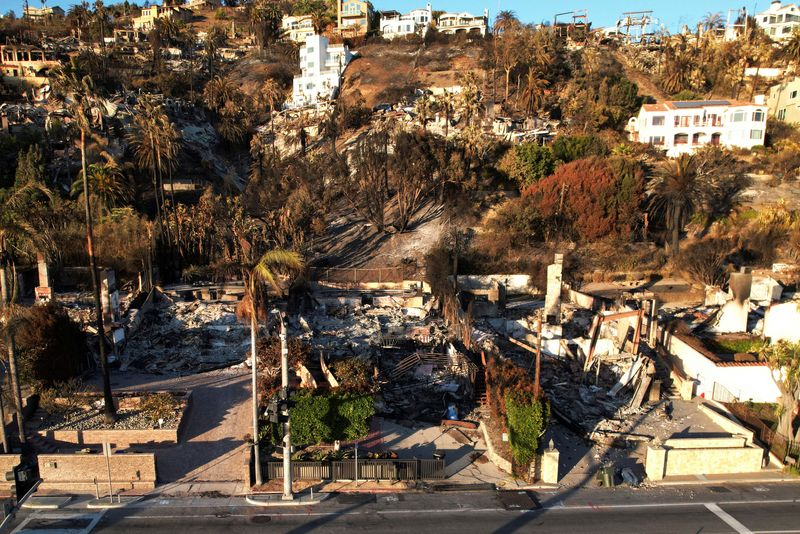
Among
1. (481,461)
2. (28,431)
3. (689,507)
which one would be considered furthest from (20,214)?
(689,507)

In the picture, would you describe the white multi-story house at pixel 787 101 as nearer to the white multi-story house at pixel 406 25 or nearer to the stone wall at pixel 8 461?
the white multi-story house at pixel 406 25

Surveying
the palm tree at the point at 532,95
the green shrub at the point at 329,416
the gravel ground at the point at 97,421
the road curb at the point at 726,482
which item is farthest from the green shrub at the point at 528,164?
the gravel ground at the point at 97,421

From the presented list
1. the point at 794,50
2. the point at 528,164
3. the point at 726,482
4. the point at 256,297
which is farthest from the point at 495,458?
the point at 794,50

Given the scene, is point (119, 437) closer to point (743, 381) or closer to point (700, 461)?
point (700, 461)

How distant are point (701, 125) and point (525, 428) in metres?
57.7

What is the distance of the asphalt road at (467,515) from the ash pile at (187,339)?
10709 millimetres

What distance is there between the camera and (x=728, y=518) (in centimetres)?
1648

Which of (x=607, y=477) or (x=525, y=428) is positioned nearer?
(x=525, y=428)

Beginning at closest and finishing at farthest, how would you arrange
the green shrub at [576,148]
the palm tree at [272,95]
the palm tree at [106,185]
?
the palm tree at [106,185], the green shrub at [576,148], the palm tree at [272,95]

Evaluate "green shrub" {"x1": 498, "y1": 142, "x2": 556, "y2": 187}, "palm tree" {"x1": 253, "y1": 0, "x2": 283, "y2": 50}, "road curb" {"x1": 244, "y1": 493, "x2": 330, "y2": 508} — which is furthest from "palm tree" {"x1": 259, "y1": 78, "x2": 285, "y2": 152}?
"road curb" {"x1": 244, "y1": 493, "x2": 330, "y2": 508}

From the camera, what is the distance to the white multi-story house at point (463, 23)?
359 feet

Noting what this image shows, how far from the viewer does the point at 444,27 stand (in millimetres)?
112438

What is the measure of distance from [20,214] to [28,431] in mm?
26494

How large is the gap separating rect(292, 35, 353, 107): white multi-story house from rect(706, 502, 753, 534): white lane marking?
7901cm
